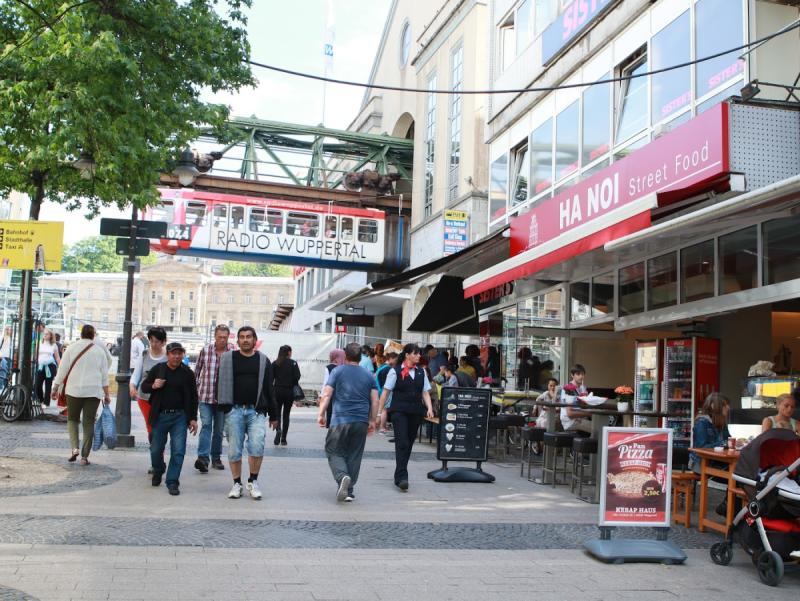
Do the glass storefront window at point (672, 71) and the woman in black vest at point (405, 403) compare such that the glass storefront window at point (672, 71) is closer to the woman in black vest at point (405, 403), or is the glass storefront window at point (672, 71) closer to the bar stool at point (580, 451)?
the bar stool at point (580, 451)

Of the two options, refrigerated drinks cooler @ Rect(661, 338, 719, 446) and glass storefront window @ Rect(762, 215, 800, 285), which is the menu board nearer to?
refrigerated drinks cooler @ Rect(661, 338, 719, 446)

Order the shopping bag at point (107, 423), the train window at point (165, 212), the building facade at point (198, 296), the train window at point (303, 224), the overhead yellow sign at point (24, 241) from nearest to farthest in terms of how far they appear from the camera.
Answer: the shopping bag at point (107, 423)
the overhead yellow sign at point (24, 241)
the train window at point (165, 212)
the train window at point (303, 224)
the building facade at point (198, 296)

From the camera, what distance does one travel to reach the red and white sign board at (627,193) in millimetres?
9875

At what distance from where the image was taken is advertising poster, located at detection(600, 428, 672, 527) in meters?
7.26

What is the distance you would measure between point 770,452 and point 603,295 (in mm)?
8298

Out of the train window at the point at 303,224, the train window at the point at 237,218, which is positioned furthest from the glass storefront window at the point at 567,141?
the train window at the point at 237,218

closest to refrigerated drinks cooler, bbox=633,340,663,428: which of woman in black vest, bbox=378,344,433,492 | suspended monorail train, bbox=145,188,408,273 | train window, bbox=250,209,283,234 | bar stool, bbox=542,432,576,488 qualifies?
bar stool, bbox=542,432,576,488

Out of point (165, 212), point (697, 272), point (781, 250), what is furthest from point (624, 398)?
point (165, 212)

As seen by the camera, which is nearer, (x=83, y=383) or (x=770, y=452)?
(x=770, y=452)

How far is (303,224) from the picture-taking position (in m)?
33.1

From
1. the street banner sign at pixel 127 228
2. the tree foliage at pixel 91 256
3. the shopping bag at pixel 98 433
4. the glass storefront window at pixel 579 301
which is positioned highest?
the tree foliage at pixel 91 256

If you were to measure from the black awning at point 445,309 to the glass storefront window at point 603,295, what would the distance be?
4.86 m

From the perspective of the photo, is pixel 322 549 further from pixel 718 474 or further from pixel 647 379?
pixel 647 379

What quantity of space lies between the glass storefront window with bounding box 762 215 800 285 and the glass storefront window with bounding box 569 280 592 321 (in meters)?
5.53
